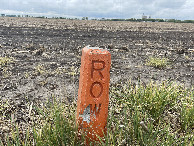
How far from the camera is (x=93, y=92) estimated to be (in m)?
1.95

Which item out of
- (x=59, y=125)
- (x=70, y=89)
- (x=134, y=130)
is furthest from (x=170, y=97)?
(x=70, y=89)

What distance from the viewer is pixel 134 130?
6.84 ft

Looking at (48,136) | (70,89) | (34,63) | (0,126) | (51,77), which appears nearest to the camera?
(48,136)

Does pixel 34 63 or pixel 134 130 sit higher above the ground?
pixel 34 63

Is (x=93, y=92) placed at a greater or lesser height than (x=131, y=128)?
greater

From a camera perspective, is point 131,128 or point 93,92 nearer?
point 93,92

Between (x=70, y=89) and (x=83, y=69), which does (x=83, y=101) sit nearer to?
(x=83, y=69)

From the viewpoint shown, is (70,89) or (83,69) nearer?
(83,69)

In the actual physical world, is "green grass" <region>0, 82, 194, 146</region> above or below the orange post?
below

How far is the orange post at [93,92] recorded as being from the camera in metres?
1.89

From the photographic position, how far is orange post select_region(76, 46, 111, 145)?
1.89 m

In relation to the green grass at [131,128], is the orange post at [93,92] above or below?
above

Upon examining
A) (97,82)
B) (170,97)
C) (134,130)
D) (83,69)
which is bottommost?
(134,130)

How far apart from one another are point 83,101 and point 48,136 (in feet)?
1.55
